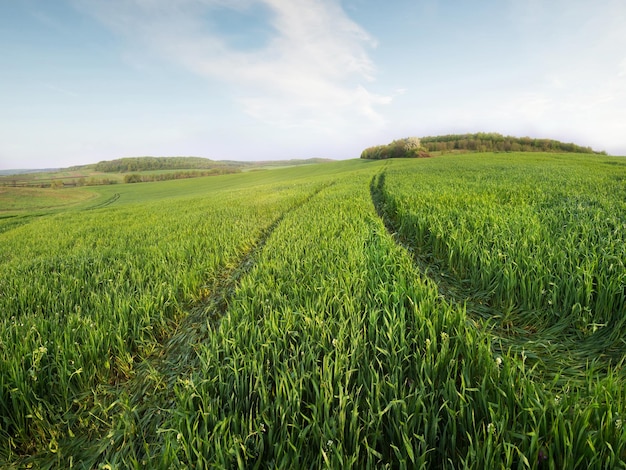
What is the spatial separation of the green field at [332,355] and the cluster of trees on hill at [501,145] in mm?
72680

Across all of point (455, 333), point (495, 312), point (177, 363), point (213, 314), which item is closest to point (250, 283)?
point (213, 314)

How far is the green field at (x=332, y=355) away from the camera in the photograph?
1.55 m

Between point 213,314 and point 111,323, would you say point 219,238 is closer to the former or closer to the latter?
point 213,314

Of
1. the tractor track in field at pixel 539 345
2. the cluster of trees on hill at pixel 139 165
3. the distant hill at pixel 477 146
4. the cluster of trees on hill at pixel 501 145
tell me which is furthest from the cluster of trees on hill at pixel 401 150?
the cluster of trees on hill at pixel 139 165

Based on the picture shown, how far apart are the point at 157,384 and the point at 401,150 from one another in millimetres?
73719

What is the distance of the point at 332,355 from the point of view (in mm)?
2264

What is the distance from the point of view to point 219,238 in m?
6.93

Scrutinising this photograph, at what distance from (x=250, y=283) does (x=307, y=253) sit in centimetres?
136

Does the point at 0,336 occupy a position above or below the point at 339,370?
below

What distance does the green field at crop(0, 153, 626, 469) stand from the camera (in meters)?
1.55

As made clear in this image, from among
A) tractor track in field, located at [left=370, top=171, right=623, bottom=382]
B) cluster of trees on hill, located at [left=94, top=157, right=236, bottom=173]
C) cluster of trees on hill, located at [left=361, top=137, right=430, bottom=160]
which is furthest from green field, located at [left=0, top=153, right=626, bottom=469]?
cluster of trees on hill, located at [left=94, top=157, right=236, bottom=173]

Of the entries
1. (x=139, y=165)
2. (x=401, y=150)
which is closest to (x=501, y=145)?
(x=401, y=150)

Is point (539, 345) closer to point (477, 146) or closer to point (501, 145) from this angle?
point (477, 146)

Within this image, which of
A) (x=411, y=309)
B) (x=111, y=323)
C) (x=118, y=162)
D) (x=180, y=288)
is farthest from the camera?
(x=118, y=162)
